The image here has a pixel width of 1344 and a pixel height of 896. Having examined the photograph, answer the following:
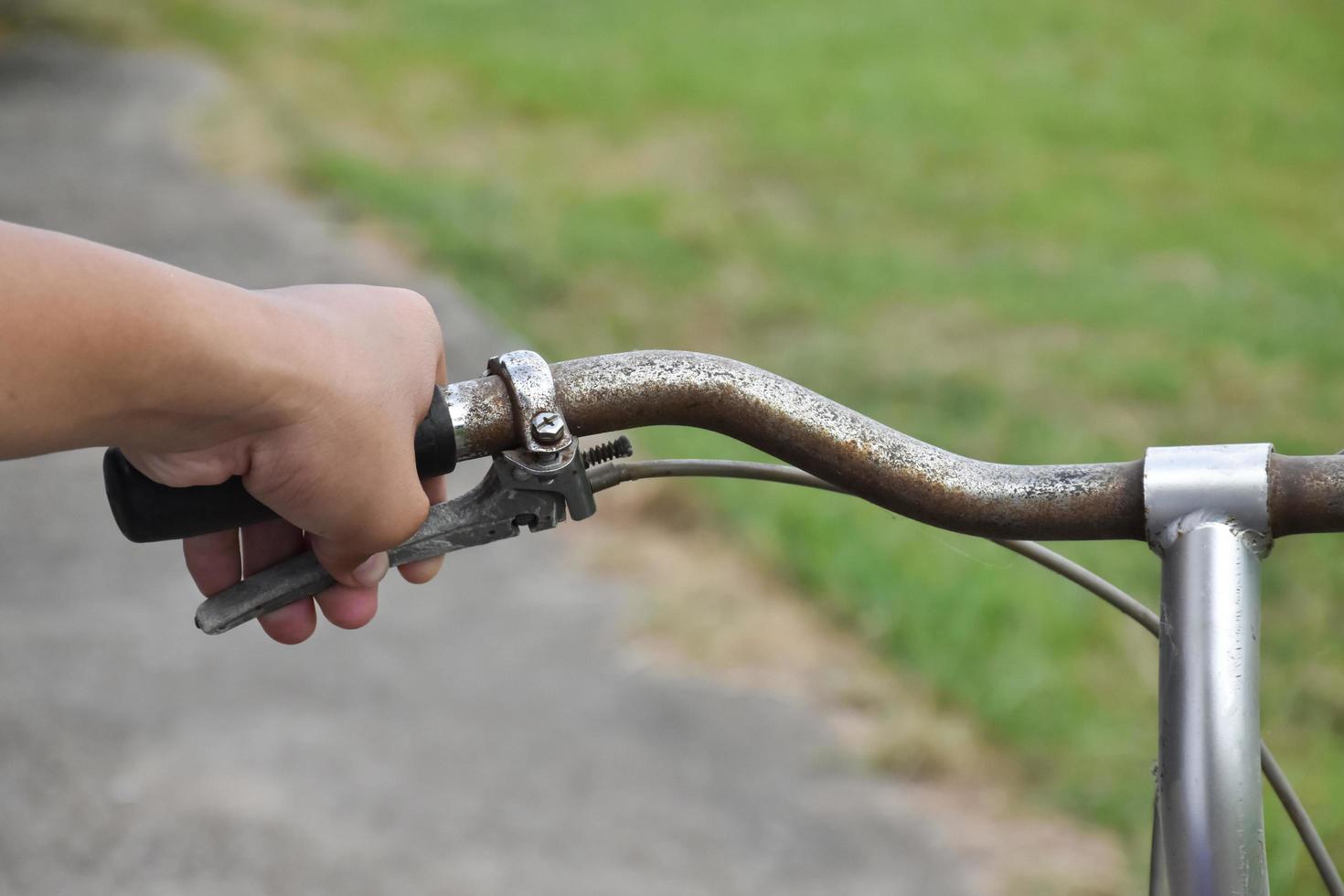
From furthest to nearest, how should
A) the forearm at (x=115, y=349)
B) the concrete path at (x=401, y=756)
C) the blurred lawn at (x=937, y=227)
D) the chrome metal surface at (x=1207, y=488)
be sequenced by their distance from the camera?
the blurred lawn at (x=937, y=227) → the concrete path at (x=401, y=756) → the chrome metal surface at (x=1207, y=488) → the forearm at (x=115, y=349)

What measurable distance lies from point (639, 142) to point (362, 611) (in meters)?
7.03

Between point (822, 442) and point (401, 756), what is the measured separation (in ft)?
8.31

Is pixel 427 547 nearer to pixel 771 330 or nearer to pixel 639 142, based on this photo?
pixel 771 330

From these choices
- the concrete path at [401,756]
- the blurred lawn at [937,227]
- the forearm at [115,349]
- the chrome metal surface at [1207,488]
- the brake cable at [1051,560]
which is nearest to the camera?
the forearm at [115,349]

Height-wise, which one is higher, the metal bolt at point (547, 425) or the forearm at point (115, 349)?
the metal bolt at point (547, 425)

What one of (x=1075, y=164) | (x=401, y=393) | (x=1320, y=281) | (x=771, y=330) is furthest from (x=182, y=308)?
(x=1075, y=164)

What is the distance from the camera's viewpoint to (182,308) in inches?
26.9

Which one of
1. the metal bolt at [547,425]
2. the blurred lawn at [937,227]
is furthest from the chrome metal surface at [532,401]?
the blurred lawn at [937,227]

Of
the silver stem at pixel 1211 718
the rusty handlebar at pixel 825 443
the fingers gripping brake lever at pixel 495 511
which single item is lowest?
the silver stem at pixel 1211 718

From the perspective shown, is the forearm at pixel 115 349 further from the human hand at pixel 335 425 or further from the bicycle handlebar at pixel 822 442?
the bicycle handlebar at pixel 822 442

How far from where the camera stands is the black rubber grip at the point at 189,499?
78 centimetres

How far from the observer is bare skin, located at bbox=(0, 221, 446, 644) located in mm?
654

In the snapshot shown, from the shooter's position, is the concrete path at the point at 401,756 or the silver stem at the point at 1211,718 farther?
the concrete path at the point at 401,756

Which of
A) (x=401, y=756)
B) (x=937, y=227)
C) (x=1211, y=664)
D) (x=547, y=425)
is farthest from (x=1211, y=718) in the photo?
(x=937, y=227)
